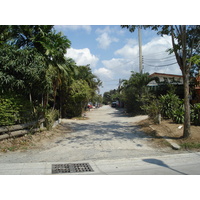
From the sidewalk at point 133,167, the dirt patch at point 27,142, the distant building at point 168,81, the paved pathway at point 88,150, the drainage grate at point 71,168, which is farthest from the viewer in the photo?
the distant building at point 168,81

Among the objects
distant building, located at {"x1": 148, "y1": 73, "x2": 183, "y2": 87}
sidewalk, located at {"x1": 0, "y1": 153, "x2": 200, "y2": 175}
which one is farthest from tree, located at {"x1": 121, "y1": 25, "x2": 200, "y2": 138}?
distant building, located at {"x1": 148, "y1": 73, "x2": 183, "y2": 87}

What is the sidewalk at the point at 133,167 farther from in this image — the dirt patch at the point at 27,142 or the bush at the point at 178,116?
the bush at the point at 178,116

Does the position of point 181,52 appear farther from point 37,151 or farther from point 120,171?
Result: point 37,151

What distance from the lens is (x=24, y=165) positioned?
569cm

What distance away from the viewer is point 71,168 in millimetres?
5570

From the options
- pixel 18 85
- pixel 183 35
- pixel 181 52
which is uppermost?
pixel 183 35

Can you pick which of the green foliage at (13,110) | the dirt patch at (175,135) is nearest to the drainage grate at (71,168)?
the green foliage at (13,110)

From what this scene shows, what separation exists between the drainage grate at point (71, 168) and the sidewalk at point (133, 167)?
0.11 metres

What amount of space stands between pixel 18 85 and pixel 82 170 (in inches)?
174

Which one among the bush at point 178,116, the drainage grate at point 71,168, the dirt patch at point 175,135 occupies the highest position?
the bush at point 178,116

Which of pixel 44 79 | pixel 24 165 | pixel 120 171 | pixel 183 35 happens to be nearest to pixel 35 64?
pixel 44 79

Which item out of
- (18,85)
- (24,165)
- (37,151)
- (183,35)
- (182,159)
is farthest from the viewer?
(183,35)

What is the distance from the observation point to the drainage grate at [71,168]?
5.32 meters

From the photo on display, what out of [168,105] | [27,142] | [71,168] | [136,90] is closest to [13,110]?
[27,142]
